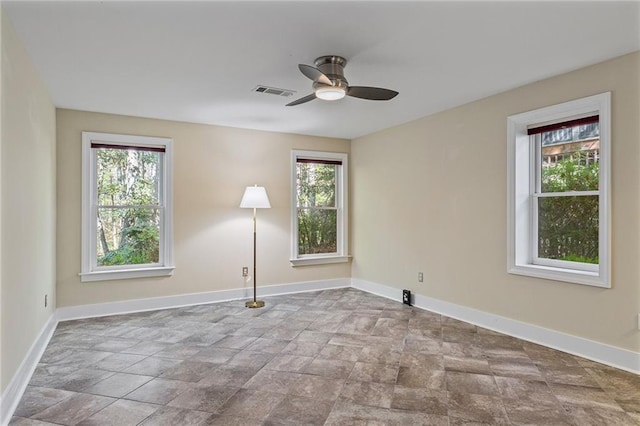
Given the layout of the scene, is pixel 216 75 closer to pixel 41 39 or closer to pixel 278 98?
pixel 278 98

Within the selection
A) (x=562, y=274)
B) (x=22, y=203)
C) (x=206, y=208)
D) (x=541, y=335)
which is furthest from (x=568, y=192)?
(x=22, y=203)

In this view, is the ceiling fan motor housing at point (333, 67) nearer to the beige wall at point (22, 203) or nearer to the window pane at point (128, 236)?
the beige wall at point (22, 203)

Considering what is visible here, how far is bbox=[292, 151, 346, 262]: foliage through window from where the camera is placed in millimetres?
5867

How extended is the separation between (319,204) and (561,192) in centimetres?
341

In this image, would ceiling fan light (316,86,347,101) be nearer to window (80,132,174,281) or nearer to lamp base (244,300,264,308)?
window (80,132,174,281)

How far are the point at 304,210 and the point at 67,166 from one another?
3.14 m

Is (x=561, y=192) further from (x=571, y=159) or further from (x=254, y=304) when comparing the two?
(x=254, y=304)

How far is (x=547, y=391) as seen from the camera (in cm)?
258

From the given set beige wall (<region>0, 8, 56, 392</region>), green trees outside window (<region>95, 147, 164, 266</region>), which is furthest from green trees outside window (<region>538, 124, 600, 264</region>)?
green trees outside window (<region>95, 147, 164, 266</region>)

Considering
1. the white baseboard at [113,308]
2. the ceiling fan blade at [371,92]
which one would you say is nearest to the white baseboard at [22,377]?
the white baseboard at [113,308]

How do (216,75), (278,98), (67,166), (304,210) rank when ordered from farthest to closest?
(304,210)
(67,166)
(278,98)
(216,75)

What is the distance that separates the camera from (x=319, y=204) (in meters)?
6.07

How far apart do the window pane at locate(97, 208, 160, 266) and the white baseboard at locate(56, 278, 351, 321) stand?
0.51 meters

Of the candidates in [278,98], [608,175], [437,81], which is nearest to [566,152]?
[608,175]
